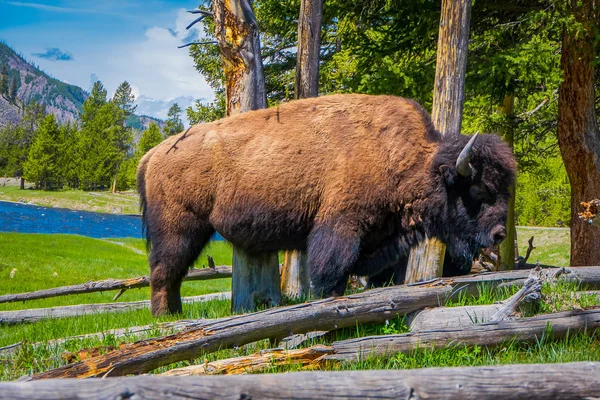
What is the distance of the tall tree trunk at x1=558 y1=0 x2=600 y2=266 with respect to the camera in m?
10.3

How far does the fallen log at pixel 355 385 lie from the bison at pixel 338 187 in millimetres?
4152

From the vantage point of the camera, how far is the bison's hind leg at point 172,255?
7.81 meters

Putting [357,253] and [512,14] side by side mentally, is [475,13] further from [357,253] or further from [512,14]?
[357,253]

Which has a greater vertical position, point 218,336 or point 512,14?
point 512,14

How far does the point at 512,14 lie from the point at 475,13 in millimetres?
922

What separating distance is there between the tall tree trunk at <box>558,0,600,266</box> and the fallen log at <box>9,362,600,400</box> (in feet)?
28.5

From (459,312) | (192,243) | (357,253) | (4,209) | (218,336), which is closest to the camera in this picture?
(218,336)

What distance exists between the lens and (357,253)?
684 centimetres

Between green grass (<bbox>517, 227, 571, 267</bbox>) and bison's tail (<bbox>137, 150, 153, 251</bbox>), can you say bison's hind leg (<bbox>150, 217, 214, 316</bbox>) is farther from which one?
green grass (<bbox>517, 227, 571, 267</bbox>)

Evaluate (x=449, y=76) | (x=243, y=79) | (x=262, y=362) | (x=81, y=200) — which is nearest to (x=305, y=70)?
(x=243, y=79)

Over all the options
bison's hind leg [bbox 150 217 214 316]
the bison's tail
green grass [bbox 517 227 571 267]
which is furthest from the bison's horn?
green grass [bbox 517 227 571 267]

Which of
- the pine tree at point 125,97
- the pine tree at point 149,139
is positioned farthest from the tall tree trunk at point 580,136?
the pine tree at point 125,97

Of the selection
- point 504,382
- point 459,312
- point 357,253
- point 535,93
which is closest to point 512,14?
point 535,93

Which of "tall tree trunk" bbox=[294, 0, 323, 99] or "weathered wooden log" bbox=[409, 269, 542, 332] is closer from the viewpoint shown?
"weathered wooden log" bbox=[409, 269, 542, 332]
